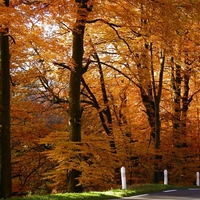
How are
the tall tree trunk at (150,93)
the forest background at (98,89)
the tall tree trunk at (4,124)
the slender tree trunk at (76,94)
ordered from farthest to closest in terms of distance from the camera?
the tall tree trunk at (150,93)
the forest background at (98,89)
the slender tree trunk at (76,94)
the tall tree trunk at (4,124)

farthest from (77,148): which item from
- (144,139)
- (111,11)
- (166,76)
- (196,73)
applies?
(166,76)

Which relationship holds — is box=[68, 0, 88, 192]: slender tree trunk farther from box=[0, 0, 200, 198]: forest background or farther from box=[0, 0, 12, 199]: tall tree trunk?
box=[0, 0, 12, 199]: tall tree trunk

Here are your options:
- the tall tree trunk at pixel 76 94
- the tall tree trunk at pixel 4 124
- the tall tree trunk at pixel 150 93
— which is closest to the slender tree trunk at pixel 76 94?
the tall tree trunk at pixel 76 94

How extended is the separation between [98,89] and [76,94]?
32.3 feet

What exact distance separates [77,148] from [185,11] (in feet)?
23.0

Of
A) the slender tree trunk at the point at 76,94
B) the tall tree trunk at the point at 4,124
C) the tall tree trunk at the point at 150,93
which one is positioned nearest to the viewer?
the tall tree trunk at the point at 4,124

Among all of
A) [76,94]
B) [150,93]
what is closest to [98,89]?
[150,93]

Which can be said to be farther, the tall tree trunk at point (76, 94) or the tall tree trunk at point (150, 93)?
the tall tree trunk at point (150, 93)

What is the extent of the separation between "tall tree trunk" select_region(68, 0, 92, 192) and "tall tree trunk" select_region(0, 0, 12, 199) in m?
2.51

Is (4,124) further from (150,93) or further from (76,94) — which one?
(150,93)

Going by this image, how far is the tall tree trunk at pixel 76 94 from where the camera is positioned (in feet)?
41.8

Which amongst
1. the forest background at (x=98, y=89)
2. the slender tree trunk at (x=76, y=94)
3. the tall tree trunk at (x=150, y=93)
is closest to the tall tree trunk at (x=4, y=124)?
the forest background at (x=98, y=89)

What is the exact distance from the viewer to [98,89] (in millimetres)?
23109

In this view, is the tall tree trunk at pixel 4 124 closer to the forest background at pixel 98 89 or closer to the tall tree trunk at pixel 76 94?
the forest background at pixel 98 89
